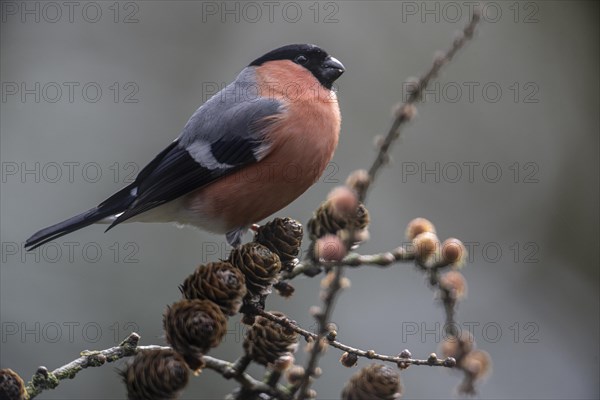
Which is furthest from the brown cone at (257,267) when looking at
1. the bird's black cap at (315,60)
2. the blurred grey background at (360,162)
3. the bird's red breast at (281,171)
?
the blurred grey background at (360,162)

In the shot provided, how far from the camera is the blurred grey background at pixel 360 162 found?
138 inches

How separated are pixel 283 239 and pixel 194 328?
53cm

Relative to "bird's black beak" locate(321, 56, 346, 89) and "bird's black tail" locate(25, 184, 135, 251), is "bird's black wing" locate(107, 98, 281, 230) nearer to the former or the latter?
"bird's black tail" locate(25, 184, 135, 251)

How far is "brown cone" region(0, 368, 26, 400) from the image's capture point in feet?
3.86

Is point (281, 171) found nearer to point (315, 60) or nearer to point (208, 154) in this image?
point (208, 154)

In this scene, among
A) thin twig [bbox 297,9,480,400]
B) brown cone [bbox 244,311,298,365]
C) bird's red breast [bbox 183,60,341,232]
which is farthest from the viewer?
bird's red breast [bbox 183,60,341,232]

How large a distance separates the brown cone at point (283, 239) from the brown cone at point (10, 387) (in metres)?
0.68

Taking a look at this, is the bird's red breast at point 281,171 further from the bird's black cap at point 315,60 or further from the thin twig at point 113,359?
the thin twig at point 113,359

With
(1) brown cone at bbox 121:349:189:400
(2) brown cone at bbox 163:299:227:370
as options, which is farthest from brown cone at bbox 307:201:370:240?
(1) brown cone at bbox 121:349:189:400

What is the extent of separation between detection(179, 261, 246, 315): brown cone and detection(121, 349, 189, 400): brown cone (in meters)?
0.20

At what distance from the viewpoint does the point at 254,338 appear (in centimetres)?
136

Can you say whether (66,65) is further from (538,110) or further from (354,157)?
(538,110)

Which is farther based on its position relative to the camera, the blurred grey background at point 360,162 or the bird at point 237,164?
the blurred grey background at point 360,162

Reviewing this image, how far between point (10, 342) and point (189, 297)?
90.7 inches
